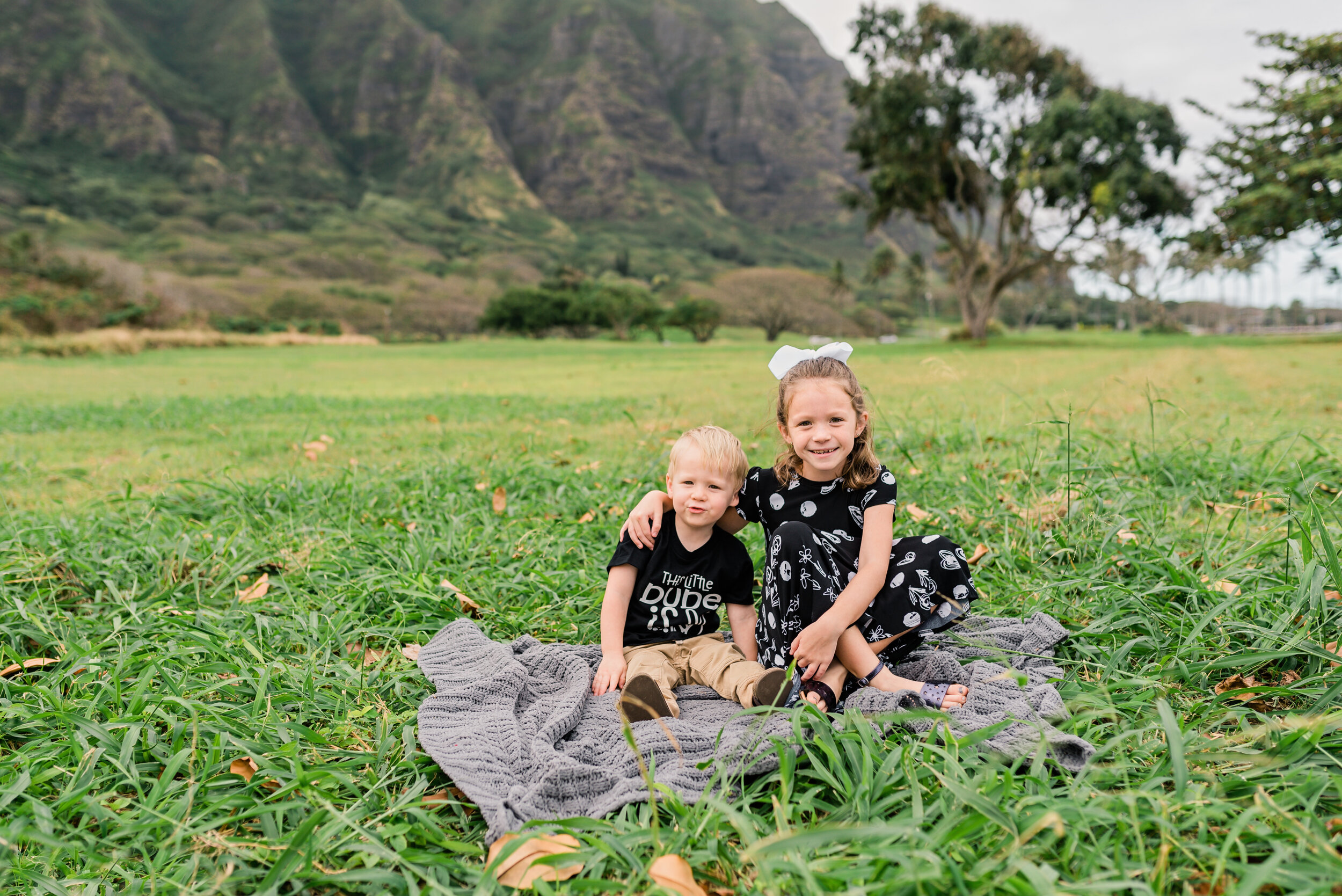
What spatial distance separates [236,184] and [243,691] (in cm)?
14133

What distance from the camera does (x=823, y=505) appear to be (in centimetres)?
228

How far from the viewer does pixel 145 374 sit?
14562 mm

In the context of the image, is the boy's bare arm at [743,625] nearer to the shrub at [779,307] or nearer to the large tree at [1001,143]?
the large tree at [1001,143]

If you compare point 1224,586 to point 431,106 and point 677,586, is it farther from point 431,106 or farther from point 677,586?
point 431,106

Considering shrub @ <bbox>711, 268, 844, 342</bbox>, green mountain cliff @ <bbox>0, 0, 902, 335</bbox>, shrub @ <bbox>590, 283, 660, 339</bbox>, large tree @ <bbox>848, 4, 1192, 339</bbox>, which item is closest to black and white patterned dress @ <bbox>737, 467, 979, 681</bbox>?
large tree @ <bbox>848, 4, 1192, 339</bbox>

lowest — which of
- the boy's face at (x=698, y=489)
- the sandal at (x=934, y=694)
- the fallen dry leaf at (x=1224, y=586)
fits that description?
the sandal at (x=934, y=694)

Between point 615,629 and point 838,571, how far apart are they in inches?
29.5

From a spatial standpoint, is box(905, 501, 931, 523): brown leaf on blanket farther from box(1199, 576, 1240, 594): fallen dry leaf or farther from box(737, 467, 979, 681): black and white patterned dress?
box(1199, 576, 1240, 594): fallen dry leaf

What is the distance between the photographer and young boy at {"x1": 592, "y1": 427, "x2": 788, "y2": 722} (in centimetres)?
221

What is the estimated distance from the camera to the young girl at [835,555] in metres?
2.04

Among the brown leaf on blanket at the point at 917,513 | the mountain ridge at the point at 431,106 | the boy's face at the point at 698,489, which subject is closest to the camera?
the boy's face at the point at 698,489

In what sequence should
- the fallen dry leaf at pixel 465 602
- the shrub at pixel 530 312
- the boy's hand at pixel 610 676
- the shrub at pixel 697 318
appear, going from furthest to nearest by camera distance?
the shrub at pixel 530 312 < the shrub at pixel 697 318 < the fallen dry leaf at pixel 465 602 < the boy's hand at pixel 610 676

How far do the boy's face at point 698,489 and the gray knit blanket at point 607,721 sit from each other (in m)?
0.56

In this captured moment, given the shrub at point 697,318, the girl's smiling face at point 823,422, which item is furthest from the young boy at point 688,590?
the shrub at point 697,318
